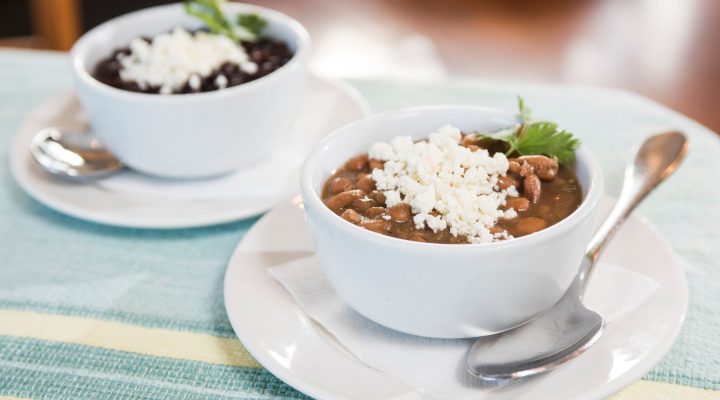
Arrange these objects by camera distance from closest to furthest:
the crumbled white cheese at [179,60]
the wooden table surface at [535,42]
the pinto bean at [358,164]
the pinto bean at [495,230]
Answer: the pinto bean at [495,230], the pinto bean at [358,164], the crumbled white cheese at [179,60], the wooden table surface at [535,42]

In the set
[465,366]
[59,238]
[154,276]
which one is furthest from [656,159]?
[59,238]

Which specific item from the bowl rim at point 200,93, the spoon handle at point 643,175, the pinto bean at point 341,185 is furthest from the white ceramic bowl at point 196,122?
the spoon handle at point 643,175

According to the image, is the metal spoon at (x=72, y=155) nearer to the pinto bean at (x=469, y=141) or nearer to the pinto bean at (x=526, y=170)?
the pinto bean at (x=469, y=141)

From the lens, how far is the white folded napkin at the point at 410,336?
1545 millimetres

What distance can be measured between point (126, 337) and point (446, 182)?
815 millimetres

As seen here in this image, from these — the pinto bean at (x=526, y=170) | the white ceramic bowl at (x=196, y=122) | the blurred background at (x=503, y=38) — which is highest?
the pinto bean at (x=526, y=170)

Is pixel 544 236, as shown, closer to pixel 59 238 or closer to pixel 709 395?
pixel 709 395

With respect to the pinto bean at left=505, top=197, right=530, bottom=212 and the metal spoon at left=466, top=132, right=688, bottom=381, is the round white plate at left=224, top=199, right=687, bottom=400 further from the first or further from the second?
the pinto bean at left=505, top=197, right=530, bottom=212

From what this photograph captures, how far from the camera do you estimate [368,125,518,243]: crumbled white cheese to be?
1614 millimetres

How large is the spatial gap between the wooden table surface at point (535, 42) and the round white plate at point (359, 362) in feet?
7.89

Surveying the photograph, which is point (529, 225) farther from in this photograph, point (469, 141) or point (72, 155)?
point (72, 155)

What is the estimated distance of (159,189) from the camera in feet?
7.98

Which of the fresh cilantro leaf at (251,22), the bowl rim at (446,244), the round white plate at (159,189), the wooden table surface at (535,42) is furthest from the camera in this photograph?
the wooden table surface at (535,42)

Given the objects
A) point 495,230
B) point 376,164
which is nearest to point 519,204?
point 495,230
